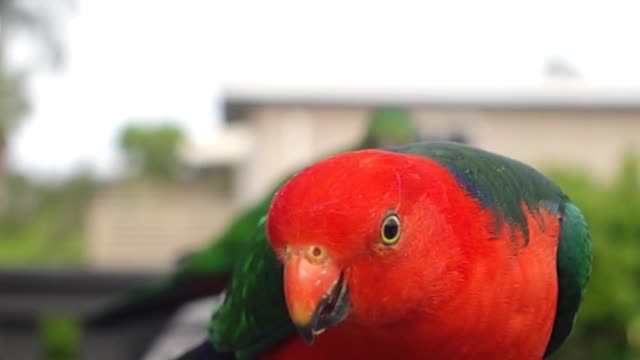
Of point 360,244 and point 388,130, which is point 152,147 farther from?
point 360,244

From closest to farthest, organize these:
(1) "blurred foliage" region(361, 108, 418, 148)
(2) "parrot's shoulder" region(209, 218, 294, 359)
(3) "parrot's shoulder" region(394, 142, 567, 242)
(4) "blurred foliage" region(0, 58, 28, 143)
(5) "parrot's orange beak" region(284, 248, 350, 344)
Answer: (5) "parrot's orange beak" region(284, 248, 350, 344) → (3) "parrot's shoulder" region(394, 142, 567, 242) → (2) "parrot's shoulder" region(209, 218, 294, 359) → (1) "blurred foliage" region(361, 108, 418, 148) → (4) "blurred foliage" region(0, 58, 28, 143)

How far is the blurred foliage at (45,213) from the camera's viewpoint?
2512 centimetres

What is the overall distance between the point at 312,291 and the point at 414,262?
0.18 m

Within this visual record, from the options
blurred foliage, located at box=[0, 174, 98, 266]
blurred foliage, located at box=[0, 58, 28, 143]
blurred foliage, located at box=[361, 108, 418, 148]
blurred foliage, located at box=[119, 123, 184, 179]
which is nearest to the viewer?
blurred foliage, located at box=[361, 108, 418, 148]

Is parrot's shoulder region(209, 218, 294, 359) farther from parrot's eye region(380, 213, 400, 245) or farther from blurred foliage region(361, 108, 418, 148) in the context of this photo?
blurred foliage region(361, 108, 418, 148)

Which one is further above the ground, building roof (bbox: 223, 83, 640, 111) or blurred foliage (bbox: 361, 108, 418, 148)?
blurred foliage (bbox: 361, 108, 418, 148)

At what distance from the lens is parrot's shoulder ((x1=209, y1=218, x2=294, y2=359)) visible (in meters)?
2.07

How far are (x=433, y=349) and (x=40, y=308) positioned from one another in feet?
19.6

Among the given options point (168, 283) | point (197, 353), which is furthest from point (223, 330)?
point (168, 283)

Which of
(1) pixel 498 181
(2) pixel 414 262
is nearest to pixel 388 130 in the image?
(1) pixel 498 181

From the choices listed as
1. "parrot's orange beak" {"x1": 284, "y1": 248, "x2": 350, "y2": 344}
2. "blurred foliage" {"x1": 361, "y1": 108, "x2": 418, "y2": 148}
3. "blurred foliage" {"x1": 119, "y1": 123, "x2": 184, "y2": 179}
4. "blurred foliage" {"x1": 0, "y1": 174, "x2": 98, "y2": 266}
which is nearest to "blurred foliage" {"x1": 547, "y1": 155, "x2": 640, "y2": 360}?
"blurred foliage" {"x1": 361, "y1": 108, "x2": 418, "y2": 148}

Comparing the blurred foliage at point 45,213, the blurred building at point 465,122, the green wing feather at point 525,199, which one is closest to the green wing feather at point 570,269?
the green wing feather at point 525,199

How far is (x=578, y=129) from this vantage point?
15.5 m

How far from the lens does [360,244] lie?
1.54m
